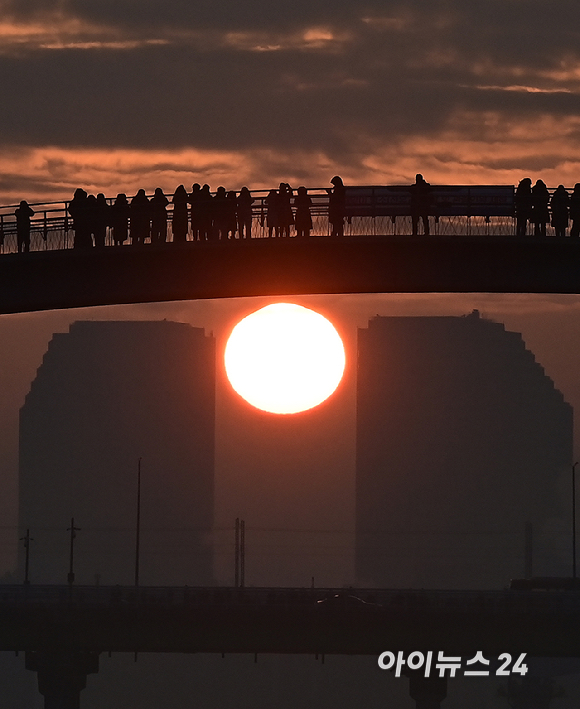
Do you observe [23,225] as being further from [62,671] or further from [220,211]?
[62,671]

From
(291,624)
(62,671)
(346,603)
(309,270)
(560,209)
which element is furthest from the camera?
(62,671)

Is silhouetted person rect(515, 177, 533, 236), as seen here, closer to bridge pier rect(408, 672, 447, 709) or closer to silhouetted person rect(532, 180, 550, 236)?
silhouetted person rect(532, 180, 550, 236)

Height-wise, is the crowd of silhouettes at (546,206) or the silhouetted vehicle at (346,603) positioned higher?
the crowd of silhouettes at (546,206)

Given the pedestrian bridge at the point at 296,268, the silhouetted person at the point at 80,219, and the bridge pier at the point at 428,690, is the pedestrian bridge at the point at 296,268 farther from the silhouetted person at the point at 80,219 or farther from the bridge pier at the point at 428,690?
the bridge pier at the point at 428,690

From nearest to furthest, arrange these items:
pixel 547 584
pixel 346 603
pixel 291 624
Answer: pixel 291 624 < pixel 346 603 < pixel 547 584

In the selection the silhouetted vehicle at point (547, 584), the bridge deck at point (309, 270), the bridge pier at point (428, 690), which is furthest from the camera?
the silhouetted vehicle at point (547, 584)

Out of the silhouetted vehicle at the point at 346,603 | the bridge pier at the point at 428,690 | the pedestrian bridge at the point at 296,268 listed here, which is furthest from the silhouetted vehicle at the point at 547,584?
the pedestrian bridge at the point at 296,268

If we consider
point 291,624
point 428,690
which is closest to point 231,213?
point 291,624
